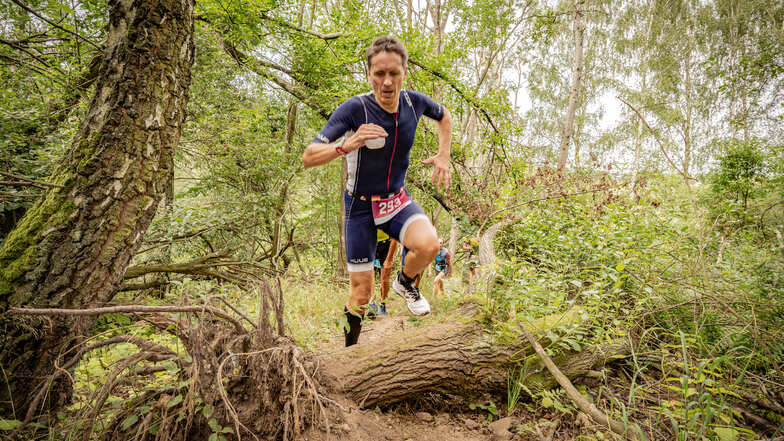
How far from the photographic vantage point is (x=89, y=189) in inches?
65.1

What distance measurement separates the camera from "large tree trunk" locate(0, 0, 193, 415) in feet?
4.96

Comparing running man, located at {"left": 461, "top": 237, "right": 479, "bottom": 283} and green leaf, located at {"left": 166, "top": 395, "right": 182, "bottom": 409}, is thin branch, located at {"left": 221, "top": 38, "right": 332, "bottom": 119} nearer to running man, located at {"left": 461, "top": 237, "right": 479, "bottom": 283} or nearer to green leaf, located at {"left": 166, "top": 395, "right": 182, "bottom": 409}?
running man, located at {"left": 461, "top": 237, "right": 479, "bottom": 283}

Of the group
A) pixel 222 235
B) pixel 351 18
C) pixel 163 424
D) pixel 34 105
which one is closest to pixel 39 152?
pixel 34 105

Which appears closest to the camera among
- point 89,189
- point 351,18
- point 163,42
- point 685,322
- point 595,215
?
point 89,189

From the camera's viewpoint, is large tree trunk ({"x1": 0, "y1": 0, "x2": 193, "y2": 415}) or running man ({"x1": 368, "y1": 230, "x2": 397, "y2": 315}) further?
running man ({"x1": 368, "y1": 230, "x2": 397, "y2": 315})

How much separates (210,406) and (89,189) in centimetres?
138

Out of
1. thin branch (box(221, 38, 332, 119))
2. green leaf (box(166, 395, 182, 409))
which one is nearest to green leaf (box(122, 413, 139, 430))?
green leaf (box(166, 395, 182, 409))

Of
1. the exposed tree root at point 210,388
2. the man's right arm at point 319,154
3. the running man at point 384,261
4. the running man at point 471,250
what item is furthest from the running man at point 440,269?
the exposed tree root at point 210,388

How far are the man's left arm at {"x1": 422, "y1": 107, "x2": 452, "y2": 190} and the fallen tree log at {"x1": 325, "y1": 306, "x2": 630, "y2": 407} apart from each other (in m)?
1.24

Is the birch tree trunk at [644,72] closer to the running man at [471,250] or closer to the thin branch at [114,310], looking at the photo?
the running man at [471,250]

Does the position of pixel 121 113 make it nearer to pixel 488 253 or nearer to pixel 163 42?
pixel 163 42

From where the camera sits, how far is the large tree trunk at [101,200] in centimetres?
151

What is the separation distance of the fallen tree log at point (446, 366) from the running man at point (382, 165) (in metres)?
0.32

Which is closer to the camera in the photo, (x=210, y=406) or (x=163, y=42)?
(x=210, y=406)
